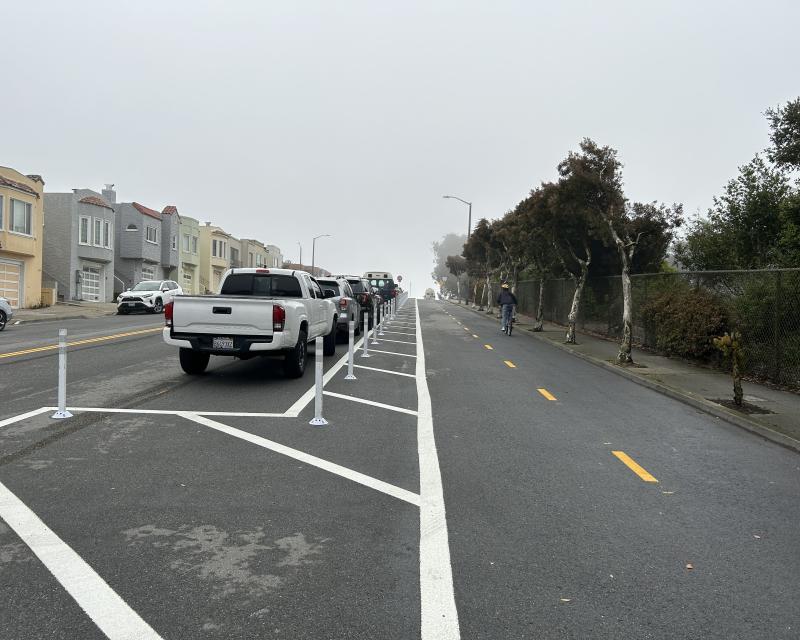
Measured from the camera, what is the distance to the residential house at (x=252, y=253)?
255 ft

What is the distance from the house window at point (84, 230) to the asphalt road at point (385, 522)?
34250 millimetres

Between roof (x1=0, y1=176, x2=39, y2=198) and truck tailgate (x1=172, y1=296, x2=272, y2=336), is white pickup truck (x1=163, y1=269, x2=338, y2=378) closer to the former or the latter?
truck tailgate (x1=172, y1=296, x2=272, y2=336)

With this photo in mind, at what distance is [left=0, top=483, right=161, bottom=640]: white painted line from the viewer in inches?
128

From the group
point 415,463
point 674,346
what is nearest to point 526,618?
point 415,463

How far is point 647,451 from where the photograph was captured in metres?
7.34

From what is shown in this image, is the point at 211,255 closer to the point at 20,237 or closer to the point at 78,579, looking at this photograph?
the point at 20,237

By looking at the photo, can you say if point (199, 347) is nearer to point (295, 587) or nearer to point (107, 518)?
point (107, 518)

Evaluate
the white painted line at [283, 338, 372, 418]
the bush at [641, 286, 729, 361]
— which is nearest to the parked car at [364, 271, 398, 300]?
the bush at [641, 286, 729, 361]

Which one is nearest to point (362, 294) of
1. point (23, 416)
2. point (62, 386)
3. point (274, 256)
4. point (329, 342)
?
point (329, 342)

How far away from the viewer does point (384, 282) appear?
148ft

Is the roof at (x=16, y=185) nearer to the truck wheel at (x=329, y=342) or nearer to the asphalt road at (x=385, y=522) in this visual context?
the truck wheel at (x=329, y=342)

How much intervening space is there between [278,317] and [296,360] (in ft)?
3.99

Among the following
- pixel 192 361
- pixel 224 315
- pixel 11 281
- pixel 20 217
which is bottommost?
pixel 192 361

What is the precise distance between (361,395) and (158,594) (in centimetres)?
665
